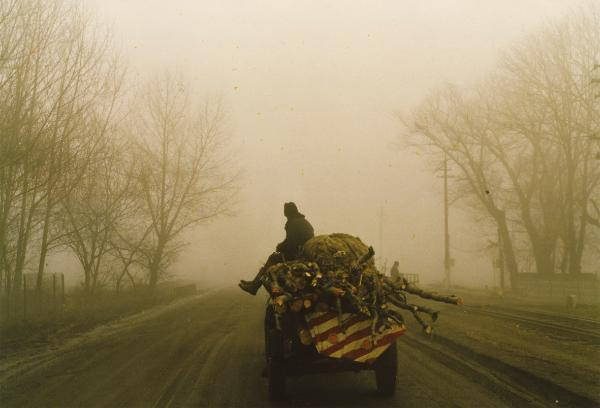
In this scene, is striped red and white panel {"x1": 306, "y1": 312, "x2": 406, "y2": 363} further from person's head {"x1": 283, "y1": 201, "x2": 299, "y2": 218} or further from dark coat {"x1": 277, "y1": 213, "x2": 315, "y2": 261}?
person's head {"x1": 283, "y1": 201, "x2": 299, "y2": 218}

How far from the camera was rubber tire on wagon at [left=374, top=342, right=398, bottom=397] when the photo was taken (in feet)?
22.3

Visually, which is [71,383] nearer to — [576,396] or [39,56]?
[576,396]

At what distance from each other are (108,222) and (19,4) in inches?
508

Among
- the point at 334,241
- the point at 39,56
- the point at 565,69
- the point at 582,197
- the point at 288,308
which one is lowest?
the point at 288,308

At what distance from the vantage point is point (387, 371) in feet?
22.3

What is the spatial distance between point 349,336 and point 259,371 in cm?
272

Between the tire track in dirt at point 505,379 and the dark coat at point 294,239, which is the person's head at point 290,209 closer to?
the dark coat at point 294,239

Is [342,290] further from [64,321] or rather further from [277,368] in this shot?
[64,321]

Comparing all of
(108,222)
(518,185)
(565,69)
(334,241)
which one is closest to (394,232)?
(518,185)

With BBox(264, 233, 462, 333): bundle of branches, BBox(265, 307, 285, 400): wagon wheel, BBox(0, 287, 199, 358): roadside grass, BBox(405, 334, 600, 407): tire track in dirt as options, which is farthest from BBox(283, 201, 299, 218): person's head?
BBox(0, 287, 199, 358): roadside grass

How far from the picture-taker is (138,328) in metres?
15.1

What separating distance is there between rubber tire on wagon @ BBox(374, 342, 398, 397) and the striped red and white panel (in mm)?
420

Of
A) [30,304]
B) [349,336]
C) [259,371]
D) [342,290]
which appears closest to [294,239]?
[259,371]

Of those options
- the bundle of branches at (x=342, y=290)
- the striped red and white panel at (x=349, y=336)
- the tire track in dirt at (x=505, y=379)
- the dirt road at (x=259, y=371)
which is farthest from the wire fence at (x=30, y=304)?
the striped red and white panel at (x=349, y=336)
